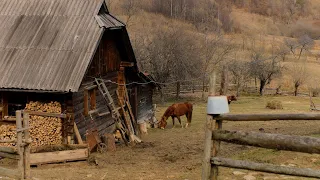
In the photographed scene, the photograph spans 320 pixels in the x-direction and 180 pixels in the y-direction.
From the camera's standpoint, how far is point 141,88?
2666 centimetres

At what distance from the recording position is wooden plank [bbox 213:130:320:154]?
5426 mm

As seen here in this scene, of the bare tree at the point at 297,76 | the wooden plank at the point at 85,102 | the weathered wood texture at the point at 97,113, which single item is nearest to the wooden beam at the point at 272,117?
the weathered wood texture at the point at 97,113

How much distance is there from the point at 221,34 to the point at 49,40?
130ft

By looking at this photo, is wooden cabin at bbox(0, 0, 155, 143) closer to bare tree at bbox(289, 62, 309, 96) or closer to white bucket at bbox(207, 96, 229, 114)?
white bucket at bbox(207, 96, 229, 114)

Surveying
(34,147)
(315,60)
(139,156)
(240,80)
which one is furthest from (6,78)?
(315,60)

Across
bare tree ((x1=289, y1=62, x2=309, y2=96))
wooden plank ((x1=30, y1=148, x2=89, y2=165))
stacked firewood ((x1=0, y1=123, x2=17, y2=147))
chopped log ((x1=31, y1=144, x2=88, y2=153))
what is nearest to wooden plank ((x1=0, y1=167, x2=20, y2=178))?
wooden plank ((x1=30, y1=148, x2=89, y2=165))

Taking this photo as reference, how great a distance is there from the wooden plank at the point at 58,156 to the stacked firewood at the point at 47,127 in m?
1.95

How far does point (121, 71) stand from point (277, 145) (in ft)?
50.9

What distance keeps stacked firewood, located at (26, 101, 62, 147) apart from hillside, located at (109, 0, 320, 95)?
2001cm

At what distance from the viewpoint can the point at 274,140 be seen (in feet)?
18.8

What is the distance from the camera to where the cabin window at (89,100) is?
16.6 m

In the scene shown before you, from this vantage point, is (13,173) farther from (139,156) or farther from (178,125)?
(178,125)

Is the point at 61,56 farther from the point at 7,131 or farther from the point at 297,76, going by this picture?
the point at 297,76

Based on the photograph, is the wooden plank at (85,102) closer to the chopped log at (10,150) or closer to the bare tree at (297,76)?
the chopped log at (10,150)
